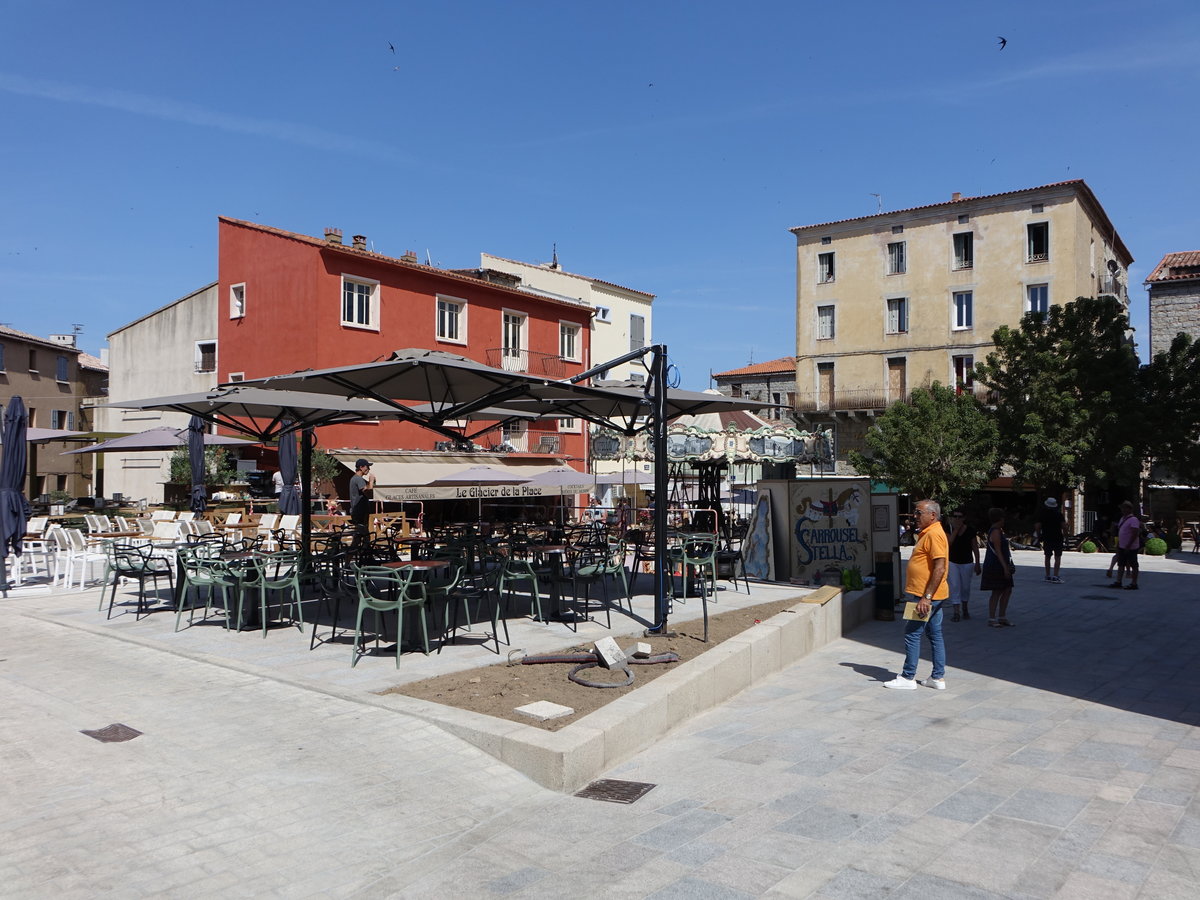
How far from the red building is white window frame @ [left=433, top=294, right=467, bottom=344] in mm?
36

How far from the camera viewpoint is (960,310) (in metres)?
39.4

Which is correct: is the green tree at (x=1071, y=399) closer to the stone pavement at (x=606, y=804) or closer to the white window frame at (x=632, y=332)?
the stone pavement at (x=606, y=804)

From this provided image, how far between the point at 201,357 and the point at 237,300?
2691 mm

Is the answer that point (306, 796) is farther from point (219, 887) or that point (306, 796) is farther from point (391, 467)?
point (391, 467)

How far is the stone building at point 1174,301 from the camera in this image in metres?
37.6

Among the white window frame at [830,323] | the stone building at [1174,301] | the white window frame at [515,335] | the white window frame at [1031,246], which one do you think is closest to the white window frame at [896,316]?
the white window frame at [830,323]

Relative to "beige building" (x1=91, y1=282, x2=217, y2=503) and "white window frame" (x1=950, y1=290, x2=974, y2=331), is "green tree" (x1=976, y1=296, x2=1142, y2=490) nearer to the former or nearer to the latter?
"white window frame" (x1=950, y1=290, x2=974, y2=331)

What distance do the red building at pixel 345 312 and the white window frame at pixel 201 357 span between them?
25 centimetres

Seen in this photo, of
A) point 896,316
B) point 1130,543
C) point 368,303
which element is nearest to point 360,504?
point 1130,543

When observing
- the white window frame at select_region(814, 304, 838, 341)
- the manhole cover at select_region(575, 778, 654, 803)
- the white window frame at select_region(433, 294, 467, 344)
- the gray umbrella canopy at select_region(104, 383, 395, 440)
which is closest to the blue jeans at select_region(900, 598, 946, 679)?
the manhole cover at select_region(575, 778, 654, 803)

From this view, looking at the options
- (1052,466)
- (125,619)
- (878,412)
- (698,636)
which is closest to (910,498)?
(1052,466)

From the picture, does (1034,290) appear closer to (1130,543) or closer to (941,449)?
(941,449)

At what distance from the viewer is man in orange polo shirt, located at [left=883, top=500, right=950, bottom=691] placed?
25.8ft

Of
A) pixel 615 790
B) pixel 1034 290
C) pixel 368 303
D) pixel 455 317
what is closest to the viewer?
pixel 615 790
